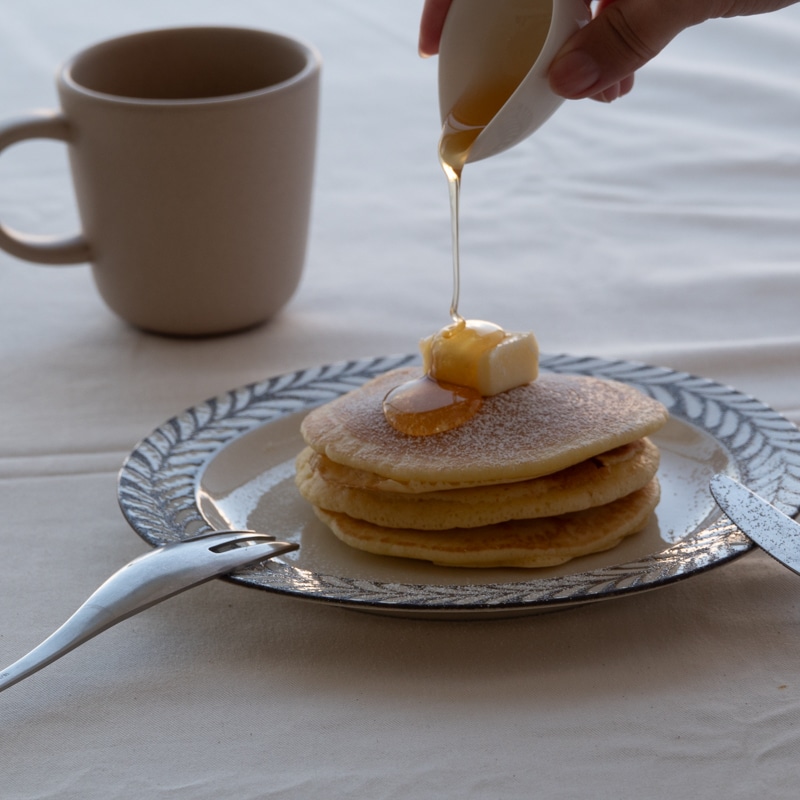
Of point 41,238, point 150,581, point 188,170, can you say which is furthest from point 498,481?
point 41,238

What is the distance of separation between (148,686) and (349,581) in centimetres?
18

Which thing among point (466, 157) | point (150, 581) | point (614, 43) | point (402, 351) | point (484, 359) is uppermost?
point (614, 43)

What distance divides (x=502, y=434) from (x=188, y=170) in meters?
0.68

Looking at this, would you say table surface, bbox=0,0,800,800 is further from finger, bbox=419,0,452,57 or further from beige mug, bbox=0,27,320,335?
finger, bbox=419,0,452,57

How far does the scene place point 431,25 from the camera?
4.36 feet

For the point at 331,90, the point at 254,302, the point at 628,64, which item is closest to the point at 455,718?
the point at 628,64

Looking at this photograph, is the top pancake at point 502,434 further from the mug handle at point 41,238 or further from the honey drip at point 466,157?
the mug handle at point 41,238

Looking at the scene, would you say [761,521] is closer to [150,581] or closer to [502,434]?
[502,434]

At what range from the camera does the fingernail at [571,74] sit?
3.27 feet

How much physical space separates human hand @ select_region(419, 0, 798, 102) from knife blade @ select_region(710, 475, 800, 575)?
1.23 feet

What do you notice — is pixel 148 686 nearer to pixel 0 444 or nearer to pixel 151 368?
pixel 0 444

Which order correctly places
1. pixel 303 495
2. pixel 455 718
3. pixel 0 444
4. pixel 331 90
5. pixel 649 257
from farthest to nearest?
1. pixel 331 90
2. pixel 649 257
3. pixel 0 444
4. pixel 303 495
5. pixel 455 718

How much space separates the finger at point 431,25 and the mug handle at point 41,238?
1.63 feet

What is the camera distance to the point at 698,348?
1544 millimetres
